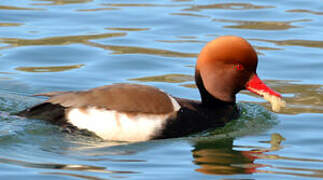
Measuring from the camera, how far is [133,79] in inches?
352

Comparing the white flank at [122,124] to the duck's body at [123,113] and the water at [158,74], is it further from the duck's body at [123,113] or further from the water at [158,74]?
the water at [158,74]

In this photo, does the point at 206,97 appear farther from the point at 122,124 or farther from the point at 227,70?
the point at 122,124

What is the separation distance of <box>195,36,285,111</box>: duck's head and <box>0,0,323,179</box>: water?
357 millimetres

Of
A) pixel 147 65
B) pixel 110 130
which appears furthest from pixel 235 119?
pixel 147 65

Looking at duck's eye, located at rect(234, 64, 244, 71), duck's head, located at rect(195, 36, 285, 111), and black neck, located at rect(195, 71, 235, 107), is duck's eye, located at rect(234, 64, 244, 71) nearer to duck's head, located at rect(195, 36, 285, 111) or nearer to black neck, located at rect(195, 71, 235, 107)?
duck's head, located at rect(195, 36, 285, 111)

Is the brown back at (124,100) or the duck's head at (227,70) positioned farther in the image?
the duck's head at (227,70)

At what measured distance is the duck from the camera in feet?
21.1

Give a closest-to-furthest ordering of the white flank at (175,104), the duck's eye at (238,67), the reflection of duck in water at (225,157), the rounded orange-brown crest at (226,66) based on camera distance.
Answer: the reflection of duck in water at (225,157) < the white flank at (175,104) < the rounded orange-brown crest at (226,66) < the duck's eye at (238,67)

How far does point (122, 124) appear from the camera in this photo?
644cm

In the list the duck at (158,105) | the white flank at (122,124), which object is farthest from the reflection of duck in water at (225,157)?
the white flank at (122,124)

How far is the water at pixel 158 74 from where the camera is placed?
582 centimetres

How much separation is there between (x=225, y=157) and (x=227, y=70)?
38.9 inches

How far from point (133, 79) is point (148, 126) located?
2.56 m

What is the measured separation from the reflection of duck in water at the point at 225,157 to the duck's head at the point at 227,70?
0.48 meters
